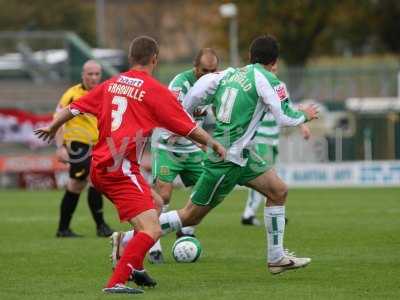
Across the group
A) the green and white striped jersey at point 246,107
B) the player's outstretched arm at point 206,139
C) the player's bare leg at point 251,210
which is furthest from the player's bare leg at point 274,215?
the player's bare leg at point 251,210

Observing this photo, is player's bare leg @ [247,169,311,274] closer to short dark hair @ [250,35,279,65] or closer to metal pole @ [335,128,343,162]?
short dark hair @ [250,35,279,65]

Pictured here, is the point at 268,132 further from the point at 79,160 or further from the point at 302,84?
the point at 302,84

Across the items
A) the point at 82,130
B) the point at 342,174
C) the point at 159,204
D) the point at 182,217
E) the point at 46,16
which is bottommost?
the point at 342,174

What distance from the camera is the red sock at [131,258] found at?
29.2 ft

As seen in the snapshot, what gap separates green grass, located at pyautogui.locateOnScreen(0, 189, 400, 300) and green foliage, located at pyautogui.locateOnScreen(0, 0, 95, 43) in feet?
113

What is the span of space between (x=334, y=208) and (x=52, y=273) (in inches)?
371

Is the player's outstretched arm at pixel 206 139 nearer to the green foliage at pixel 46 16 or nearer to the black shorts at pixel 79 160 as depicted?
the black shorts at pixel 79 160

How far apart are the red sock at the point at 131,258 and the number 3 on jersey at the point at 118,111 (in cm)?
91

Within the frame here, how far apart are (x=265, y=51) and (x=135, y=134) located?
1.88 meters

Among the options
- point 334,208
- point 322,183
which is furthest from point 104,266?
point 322,183

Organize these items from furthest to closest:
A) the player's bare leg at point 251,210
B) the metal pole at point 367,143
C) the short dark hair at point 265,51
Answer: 1. the metal pole at point 367,143
2. the player's bare leg at point 251,210
3. the short dark hair at point 265,51

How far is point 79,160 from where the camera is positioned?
567 inches

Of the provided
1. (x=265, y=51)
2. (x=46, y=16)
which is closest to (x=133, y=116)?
(x=265, y=51)

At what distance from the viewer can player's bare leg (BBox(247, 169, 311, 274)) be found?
33.6 feet
